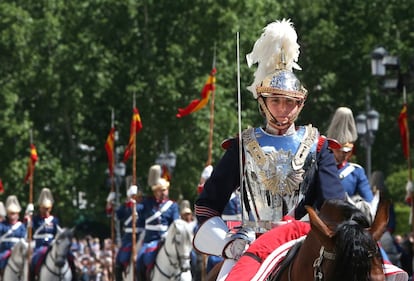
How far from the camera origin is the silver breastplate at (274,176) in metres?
7.46

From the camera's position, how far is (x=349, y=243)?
5.90m

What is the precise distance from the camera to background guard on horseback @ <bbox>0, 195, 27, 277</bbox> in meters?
27.8

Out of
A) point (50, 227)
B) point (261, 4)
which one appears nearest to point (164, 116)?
point (261, 4)

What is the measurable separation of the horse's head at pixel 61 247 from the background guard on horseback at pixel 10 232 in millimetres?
2985

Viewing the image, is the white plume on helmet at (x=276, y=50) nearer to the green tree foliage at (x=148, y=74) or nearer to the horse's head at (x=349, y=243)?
the horse's head at (x=349, y=243)

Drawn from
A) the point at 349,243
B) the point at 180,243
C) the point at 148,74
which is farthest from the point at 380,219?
the point at 148,74

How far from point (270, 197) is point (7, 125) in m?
36.6

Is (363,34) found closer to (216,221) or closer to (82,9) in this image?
(82,9)

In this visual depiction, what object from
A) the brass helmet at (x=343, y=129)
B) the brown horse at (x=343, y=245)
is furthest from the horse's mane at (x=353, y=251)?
the brass helmet at (x=343, y=129)

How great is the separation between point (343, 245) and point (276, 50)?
7.02ft

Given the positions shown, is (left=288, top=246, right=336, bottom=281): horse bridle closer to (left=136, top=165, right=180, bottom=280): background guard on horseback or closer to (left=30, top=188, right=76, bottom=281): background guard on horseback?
(left=136, top=165, right=180, bottom=280): background guard on horseback

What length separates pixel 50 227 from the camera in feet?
86.4

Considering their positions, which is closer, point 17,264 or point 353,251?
point 353,251

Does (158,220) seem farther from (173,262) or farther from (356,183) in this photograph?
(356,183)
